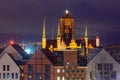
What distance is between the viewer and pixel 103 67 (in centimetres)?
7106

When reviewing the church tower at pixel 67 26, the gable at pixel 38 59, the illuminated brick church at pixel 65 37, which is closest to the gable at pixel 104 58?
the gable at pixel 38 59

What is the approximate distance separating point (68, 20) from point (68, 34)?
427 centimetres

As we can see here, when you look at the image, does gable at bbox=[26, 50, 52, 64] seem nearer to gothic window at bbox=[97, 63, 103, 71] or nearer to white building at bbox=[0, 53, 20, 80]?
white building at bbox=[0, 53, 20, 80]

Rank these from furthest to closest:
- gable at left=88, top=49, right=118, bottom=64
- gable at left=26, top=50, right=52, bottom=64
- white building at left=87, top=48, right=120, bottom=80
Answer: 1. gable at left=26, top=50, right=52, bottom=64
2. gable at left=88, top=49, right=118, bottom=64
3. white building at left=87, top=48, right=120, bottom=80

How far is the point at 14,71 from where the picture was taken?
7288cm

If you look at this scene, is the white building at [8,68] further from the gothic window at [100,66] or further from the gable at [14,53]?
the gothic window at [100,66]

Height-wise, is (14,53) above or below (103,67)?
above

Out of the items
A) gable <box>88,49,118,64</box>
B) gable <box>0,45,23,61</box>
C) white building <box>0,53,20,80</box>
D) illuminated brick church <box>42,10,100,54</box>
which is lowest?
white building <box>0,53,20,80</box>

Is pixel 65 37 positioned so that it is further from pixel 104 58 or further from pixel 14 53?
pixel 104 58

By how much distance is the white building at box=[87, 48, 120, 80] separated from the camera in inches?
2771

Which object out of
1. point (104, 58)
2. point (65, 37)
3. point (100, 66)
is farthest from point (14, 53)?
point (65, 37)

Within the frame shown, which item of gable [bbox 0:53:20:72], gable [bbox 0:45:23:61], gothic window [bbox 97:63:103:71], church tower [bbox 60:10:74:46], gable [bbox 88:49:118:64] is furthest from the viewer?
church tower [bbox 60:10:74:46]

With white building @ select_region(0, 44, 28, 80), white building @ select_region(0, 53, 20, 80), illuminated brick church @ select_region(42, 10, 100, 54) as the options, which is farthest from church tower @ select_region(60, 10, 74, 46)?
white building @ select_region(0, 53, 20, 80)

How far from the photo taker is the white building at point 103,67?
7038 cm
